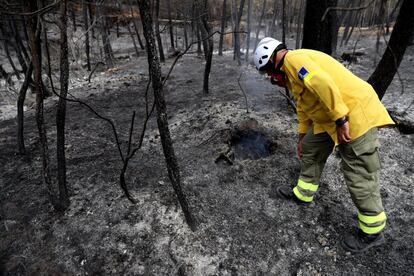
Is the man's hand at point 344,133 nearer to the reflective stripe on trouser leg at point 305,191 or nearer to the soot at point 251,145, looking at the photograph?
the reflective stripe on trouser leg at point 305,191

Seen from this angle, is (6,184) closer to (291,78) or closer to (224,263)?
(224,263)

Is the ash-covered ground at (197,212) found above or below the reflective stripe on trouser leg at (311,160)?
below

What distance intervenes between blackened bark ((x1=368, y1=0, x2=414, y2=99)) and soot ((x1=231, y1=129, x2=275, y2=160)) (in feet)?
6.20

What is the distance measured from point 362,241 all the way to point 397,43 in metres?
2.79

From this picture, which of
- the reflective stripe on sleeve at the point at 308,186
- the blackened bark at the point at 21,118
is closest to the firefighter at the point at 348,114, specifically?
the reflective stripe on sleeve at the point at 308,186

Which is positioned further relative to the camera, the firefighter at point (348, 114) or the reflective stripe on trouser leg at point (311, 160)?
the reflective stripe on trouser leg at point (311, 160)

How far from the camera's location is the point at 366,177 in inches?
93.0

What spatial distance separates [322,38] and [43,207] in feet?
14.3

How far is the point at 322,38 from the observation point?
3.95 meters

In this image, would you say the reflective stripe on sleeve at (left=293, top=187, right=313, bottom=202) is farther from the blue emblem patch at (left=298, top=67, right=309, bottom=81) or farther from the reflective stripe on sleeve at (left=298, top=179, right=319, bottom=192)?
the blue emblem patch at (left=298, top=67, right=309, bottom=81)

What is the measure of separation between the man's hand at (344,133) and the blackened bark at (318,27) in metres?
2.13

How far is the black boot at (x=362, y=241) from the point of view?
2.45 meters

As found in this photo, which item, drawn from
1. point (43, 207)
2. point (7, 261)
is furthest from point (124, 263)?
point (43, 207)

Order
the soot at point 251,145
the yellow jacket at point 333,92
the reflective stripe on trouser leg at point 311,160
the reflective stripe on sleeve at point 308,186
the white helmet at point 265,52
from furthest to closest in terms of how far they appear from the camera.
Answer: the soot at point 251,145
the reflective stripe on sleeve at point 308,186
the reflective stripe on trouser leg at point 311,160
the white helmet at point 265,52
the yellow jacket at point 333,92
